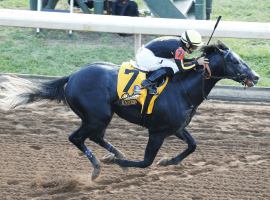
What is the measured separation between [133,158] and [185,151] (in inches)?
32.4

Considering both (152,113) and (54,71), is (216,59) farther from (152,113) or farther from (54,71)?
(54,71)

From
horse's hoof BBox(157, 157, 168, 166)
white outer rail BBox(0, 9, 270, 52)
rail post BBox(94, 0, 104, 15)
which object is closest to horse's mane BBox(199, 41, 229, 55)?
horse's hoof BBox(157, 157, 168, 166)

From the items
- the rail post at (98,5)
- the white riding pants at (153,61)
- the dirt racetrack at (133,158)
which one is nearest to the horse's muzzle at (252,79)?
the white riding pants at (153,61)

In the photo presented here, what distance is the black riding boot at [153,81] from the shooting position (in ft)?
13.9

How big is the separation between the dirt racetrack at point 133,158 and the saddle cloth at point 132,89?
101 centimetres

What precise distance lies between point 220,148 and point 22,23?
15.9 ft

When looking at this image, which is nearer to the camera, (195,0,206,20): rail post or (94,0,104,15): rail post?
(94,0,104,15): rail post

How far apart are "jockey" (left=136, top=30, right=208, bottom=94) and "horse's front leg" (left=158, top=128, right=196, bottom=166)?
2.65 feet

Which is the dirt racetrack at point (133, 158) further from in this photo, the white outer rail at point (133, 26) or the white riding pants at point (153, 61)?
the white outer rail at point (133, 26)

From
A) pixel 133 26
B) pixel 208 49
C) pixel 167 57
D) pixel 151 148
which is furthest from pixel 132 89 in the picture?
pixel 133 26

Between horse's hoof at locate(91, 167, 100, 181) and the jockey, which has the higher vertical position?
the jockey

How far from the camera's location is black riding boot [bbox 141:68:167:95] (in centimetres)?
425

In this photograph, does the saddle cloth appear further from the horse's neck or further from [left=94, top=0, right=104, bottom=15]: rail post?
[left=94, top=0, right=104, bottom=15]: rail post

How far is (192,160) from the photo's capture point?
517cm
